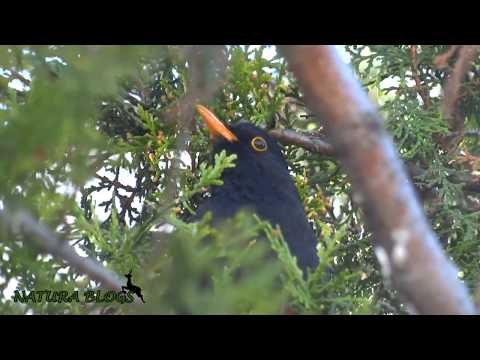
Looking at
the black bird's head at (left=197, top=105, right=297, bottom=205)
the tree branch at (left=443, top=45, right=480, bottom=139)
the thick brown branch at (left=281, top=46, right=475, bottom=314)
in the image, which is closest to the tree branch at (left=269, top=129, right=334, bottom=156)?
the black bird's head at (left=197, top=105, right=297, bottom=205)

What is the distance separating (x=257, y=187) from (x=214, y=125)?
54 centimetres

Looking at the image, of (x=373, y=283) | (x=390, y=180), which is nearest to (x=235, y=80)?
(x=373, y=283)

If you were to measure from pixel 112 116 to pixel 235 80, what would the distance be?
2.58 ft

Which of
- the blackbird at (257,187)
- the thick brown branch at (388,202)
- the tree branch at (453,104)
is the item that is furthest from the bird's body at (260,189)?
the thick brown branch at (388,202)

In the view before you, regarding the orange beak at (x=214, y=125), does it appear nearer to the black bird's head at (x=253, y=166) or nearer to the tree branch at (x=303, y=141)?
the black bird's head at (x=253, y=166)

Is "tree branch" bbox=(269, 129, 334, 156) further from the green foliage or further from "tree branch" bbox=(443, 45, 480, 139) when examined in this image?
"tree branch" bbox=(443, 45, 480, 139)

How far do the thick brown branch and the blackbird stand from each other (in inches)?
95.0

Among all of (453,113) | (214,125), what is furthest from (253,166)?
(453,113)

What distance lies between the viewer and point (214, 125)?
4055 millimetres

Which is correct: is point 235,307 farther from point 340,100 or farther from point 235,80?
point 235,80

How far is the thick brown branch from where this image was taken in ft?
4.56

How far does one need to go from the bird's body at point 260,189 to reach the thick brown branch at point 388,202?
2466 mm

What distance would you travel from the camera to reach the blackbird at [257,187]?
399 cm
